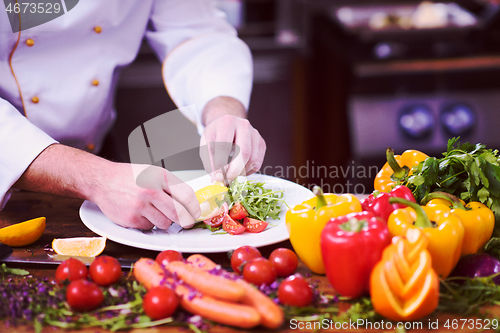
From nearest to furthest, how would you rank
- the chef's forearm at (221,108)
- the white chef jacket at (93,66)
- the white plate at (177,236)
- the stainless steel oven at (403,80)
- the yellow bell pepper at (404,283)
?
the yellow bell pepper at (404,283) → the white plate at (177,236) → the white chef jacket at (93,66) → the chef's forearm at (221,108) → the stainless steel oven at (403,80)

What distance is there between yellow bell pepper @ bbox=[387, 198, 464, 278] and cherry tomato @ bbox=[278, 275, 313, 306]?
0.19m

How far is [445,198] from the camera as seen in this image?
2.90ft

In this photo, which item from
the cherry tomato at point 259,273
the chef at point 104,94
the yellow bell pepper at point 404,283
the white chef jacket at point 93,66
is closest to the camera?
the yellow bell pepper at point 404,283

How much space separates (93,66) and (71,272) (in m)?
0.85

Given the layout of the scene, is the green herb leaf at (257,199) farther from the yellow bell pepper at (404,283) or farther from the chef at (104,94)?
the yellow bell pepper at (404,283)

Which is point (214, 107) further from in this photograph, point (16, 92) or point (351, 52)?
point (351, 52)

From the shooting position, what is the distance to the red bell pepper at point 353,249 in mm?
722

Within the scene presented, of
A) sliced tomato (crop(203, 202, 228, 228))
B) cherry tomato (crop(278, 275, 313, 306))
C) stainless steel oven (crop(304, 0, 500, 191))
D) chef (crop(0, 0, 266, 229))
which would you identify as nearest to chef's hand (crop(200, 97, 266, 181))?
chef (crop(0, 0, 266, 229))

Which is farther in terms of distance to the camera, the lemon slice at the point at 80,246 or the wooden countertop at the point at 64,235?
the lemon slice at the point at 80,246

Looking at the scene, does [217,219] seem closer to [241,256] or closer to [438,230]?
[241,256]

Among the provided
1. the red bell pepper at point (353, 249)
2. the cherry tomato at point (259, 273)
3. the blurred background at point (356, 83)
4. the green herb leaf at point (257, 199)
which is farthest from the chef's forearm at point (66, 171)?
the blurred background at point (356, 83)

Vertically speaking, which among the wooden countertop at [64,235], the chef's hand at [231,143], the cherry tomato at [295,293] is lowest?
the wooden countertop at [64,235]

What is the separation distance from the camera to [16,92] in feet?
4.42

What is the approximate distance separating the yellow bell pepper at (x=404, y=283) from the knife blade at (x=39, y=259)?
484 mm
